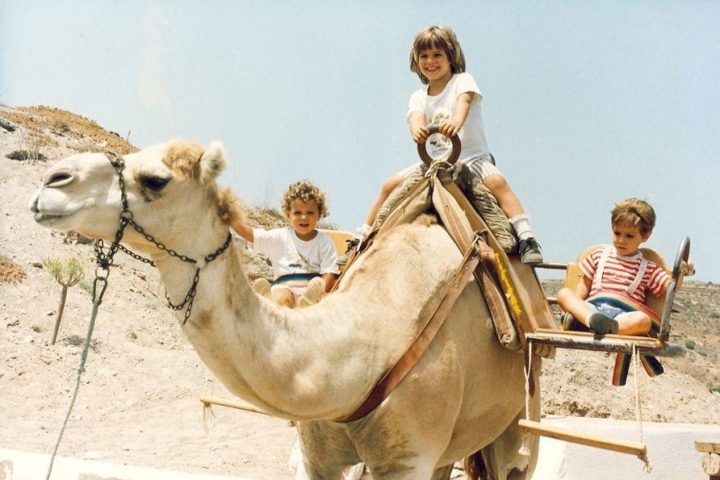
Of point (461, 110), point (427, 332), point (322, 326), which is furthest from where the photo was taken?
point (461, 110)

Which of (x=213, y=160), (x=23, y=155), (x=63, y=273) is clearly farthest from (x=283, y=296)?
(x=23, y=155)

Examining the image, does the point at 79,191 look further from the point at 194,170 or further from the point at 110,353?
the point at 110,353

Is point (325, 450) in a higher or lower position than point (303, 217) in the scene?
lower

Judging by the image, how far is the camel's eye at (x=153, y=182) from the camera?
3240mm

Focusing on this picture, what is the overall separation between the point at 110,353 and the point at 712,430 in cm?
1030

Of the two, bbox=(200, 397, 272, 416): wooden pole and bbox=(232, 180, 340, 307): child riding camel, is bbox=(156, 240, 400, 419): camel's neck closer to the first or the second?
bbox=(200, 397, 272, 416): wooden pole

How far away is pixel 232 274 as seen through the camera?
11.3ft

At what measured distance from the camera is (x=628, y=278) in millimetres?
4926

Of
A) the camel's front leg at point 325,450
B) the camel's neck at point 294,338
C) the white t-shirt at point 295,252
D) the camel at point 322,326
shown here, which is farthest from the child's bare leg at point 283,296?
the camel's neck at point 294,338

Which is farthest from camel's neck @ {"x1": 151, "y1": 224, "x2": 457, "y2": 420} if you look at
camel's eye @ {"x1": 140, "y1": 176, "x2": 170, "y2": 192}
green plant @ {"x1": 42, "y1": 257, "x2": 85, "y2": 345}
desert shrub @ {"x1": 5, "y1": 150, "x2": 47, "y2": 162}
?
desert shrub @ {"x1": 5, "y1": 150, "x2": 47, "y2": 162}

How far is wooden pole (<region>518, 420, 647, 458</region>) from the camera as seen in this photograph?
3621 mm

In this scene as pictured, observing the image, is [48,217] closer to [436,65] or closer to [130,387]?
[436,65]

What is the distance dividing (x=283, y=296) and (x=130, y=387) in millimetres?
9469

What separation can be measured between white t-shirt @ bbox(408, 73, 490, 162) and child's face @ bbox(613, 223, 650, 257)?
944mm
